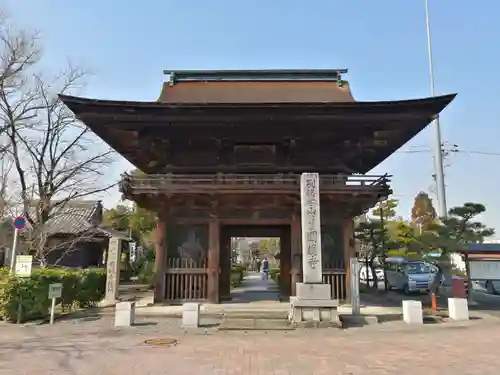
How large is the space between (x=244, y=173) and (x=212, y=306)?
509 cm

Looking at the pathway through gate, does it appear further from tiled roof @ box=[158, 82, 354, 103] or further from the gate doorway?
tiled roof @ box=[158, 82, 354, 103]

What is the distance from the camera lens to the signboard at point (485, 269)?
20.4m

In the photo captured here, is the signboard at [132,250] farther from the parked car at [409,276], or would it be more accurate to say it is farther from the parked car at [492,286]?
the parked car at [492,286]

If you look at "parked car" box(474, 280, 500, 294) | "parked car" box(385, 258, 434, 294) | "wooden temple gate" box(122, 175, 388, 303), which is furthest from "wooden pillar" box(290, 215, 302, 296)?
"parked car" box(474, 280, 500, 294)

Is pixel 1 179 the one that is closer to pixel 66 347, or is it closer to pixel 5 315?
pixel 5 315

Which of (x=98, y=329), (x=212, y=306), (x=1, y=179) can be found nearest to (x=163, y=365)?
(x=98, y=329)

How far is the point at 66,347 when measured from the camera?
8461mm

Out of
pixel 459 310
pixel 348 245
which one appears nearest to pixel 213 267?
pixel 348 245

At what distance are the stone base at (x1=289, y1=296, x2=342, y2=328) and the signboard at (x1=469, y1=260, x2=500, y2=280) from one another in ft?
44.0

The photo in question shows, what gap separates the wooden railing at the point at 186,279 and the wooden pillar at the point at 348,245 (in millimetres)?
5215

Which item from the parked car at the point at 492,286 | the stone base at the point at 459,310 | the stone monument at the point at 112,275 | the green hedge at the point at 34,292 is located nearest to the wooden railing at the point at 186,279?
the stone monument at the point at 112,275

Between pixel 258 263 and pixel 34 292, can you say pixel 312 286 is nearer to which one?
pixel 34 292

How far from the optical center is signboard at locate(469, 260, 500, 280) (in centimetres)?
2041

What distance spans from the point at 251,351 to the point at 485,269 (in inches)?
704
